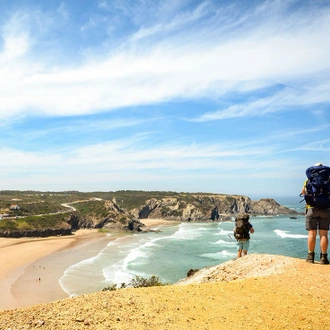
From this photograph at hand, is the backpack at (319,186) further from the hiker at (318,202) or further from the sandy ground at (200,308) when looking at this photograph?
the sandy ground at (200,308)

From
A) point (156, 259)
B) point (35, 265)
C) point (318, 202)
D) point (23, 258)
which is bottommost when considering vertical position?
point (23, 258)

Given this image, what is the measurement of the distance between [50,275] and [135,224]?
56.1m

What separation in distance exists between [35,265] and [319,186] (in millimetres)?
44887

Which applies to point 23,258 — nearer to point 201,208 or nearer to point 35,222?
point 35,222

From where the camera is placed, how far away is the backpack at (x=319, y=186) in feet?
28.0

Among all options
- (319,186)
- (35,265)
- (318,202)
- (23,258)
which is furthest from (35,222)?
(319,186)

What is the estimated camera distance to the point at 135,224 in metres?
93.7

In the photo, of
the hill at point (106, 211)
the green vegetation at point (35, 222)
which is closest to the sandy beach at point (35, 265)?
the green vegetation at point (35, 222)

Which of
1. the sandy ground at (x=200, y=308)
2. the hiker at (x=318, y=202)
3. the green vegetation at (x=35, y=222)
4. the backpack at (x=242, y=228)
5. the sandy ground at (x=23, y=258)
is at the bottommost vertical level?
the sandy ground at (x=23, y=258)

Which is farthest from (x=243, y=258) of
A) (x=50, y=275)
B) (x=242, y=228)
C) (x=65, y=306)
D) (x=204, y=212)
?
(x=204, y=212)

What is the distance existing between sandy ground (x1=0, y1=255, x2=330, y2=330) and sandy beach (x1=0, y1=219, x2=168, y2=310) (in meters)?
24.2

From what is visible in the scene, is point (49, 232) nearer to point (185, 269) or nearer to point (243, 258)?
point (185, 269)

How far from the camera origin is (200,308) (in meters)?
6.24

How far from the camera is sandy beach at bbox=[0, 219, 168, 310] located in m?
29.4
